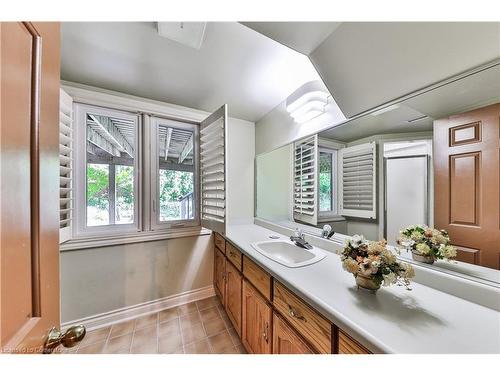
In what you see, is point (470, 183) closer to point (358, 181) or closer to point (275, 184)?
point (358, 181)

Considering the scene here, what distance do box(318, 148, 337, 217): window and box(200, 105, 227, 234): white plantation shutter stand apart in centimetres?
82

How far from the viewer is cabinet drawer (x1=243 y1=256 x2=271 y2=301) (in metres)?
1.07

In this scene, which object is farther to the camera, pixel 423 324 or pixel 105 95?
pixel 105 95

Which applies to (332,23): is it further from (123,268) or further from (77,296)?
(77,296)

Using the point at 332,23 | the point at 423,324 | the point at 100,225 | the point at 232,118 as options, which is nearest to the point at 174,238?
the point at 100,225

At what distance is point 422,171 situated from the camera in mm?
955

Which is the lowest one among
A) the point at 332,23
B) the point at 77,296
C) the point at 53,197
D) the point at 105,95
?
the point at 77,296

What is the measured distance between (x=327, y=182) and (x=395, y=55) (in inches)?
34.9

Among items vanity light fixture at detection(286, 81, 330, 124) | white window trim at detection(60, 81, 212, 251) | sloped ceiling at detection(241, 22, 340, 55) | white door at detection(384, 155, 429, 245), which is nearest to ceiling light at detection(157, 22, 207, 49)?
sloped ceiling at detection(241, 22, 340, 55)

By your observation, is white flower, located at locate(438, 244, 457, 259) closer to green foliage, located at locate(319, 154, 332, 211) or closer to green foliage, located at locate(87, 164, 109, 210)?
green foliage, located at locate(319, 154, 332, 211)
